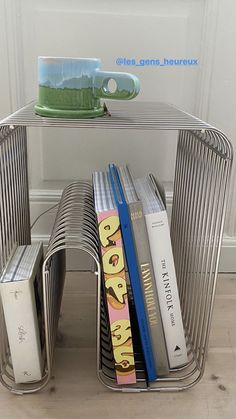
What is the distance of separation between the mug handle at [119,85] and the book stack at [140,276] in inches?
6.9

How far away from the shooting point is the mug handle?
686 mm

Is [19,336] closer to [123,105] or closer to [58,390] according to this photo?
[58,390]

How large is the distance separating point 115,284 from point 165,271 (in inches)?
4.0

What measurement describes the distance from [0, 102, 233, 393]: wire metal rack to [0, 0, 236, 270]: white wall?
12cm

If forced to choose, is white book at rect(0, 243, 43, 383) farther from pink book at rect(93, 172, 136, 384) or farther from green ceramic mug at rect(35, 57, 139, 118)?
green ceramic mug at rect(35, 57, 139, 118)

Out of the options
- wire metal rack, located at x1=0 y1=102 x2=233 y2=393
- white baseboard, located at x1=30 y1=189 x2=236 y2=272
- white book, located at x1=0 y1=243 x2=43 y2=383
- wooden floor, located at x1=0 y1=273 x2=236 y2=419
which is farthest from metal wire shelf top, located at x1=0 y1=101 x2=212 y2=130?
wooden floor, located at x1=0 y1=273 x2=236 y2=419

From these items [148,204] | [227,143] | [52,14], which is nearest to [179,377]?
[148,204]

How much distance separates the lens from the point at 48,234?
47.4 inches

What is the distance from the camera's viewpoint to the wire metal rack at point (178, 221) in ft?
2.35

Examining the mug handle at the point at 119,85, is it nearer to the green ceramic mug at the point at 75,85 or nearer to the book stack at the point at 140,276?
the green ceramic mug at the point at 75,85

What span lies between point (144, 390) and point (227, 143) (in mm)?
471

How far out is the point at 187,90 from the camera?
3.58 feet

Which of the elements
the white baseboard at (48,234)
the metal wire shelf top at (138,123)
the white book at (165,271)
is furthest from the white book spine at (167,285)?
the white baseboard at (48,234)

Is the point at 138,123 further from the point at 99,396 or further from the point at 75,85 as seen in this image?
the point at 99,396
